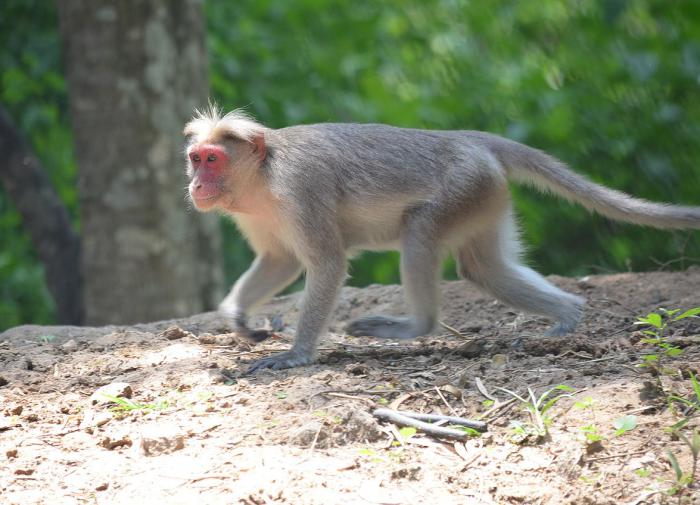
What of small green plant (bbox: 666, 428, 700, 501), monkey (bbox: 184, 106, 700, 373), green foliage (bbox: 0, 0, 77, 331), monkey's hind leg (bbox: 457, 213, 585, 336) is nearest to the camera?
small green plant (bbox: 666, 428, 700, 501)

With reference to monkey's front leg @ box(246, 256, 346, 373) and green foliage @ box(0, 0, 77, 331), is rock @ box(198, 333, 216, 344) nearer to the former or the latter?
monkey's front leg @ box(246, 256, 346, 373)

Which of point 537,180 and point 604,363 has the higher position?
point 537,180

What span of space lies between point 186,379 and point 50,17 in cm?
733

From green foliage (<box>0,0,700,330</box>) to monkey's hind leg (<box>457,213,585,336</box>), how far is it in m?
1.83

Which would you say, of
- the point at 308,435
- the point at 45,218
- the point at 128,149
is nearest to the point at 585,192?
the point at 308,435

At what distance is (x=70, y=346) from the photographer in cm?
564

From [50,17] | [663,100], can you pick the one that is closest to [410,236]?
[663,100]

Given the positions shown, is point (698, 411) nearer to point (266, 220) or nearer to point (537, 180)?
point (537, 180)

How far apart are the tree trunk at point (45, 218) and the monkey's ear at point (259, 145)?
5097mm

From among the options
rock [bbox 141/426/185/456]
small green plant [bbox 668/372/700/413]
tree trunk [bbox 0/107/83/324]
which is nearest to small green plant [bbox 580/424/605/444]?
small green plant [bbox 668/372/700/413]

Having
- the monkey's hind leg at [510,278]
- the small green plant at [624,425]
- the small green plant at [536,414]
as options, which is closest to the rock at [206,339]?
the monkey's hind leg at [510,278]

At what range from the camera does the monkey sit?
5.57m

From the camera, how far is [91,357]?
537cm

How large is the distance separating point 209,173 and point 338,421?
7.13 feet
